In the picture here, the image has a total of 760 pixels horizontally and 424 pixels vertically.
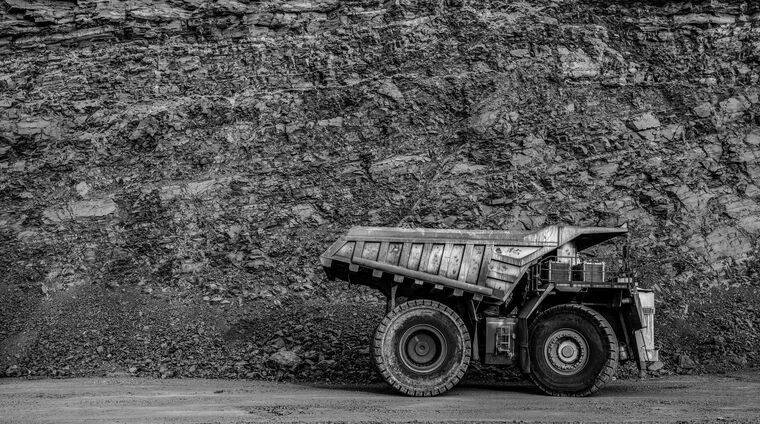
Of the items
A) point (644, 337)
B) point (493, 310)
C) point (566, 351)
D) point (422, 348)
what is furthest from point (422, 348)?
point (644, 337)

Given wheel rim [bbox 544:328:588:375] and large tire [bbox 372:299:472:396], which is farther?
wheel rim [bbox 544:328:588:375]

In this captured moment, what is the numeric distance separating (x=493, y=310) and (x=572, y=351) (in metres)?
1.42

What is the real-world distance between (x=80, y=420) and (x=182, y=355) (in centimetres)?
622

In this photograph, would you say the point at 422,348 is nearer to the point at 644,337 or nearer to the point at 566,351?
the point at 566,351

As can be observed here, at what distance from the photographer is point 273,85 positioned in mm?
23609

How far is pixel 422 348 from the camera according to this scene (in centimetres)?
1385

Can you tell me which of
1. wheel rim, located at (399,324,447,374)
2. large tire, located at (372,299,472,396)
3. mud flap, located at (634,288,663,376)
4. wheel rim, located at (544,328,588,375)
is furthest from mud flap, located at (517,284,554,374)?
mud flap, located at (634,288,663,376)

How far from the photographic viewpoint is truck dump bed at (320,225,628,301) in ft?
45.4

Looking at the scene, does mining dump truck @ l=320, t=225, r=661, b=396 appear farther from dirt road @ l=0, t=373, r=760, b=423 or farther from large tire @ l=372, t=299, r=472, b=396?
dirt road @ l=0, t=373, r=760, b=423

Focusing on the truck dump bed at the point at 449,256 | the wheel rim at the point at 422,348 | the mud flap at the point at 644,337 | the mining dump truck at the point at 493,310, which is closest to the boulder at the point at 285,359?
the mining dump truck at the point at 493,310

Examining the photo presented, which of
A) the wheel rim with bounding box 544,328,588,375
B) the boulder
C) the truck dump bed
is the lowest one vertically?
the boulder

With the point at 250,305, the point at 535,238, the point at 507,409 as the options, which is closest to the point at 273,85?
the point at 250,305

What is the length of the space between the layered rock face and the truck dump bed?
13.7ft

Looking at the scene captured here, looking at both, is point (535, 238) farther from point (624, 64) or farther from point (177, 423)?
point (624, 64)
